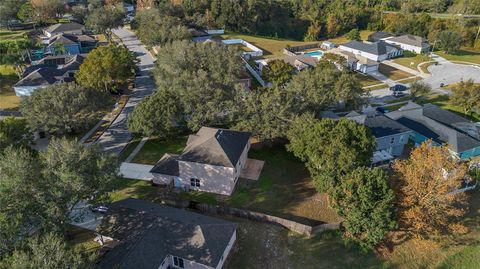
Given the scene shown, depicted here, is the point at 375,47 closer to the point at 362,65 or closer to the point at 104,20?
the point at 362,65

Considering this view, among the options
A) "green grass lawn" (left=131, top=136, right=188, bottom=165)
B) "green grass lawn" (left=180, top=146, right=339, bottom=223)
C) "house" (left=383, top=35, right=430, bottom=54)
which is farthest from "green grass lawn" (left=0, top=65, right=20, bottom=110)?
"house" (left=383, top=35, right=430, bottom=54)

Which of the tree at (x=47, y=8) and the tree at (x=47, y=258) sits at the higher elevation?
the tree at (x=47, y=8)

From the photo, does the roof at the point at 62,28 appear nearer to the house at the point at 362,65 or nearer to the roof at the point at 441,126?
the house at the point at 362,65

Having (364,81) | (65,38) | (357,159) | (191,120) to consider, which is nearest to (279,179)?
(357,159)

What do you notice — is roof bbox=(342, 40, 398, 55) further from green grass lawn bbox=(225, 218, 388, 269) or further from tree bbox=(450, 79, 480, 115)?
green grass lawn bbox=(225, 218, 388, 269)

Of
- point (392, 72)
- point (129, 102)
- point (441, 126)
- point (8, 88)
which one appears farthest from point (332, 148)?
point (8, 88)

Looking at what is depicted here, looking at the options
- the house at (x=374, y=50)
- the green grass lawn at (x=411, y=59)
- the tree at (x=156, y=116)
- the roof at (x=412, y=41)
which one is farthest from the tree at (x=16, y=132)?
the roof at (x=412, y=41)
